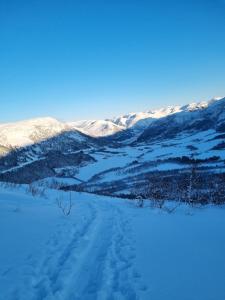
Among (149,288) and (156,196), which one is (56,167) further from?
(149,288)

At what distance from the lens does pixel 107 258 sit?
7.86m

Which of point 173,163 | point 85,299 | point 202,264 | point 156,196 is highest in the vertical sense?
point 173,163

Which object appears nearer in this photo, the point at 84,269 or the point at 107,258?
the point at 84,269

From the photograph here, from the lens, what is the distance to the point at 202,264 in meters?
7.48

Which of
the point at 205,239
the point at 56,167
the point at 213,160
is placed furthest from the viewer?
the point at 56,167

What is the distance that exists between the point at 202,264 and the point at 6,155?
192096mm

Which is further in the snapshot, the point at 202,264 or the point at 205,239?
the point at 205,239

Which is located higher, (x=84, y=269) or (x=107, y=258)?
(x=107, y=258)

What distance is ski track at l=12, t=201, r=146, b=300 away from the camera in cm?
602

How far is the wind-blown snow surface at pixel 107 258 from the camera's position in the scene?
6.11 m

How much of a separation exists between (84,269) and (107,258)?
84cm

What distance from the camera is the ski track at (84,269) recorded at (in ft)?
19.7

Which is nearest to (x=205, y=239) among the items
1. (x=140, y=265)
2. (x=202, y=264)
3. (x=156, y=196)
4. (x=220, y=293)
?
(x=202, y=264)

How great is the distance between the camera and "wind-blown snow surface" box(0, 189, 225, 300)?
6.11m
